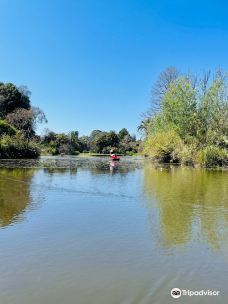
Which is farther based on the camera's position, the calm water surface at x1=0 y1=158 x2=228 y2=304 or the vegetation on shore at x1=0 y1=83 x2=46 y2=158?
the vegetation on shore at x1=0 y1=83 x2=46 y2=158

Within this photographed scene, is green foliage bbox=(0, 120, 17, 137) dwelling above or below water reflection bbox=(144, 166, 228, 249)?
above

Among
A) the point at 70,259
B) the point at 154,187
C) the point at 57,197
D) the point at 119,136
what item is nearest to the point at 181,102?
the point at 154,187

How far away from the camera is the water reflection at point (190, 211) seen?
392 inches

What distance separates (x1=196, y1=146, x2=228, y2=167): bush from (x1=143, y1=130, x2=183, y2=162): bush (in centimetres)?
565

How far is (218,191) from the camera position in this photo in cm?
1922

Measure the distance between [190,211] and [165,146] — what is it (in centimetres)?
3555

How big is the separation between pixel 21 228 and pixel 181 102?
35.5 m

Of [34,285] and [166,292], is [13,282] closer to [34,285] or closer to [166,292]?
[34,285]

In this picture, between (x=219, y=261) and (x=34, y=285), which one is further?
(x=219, y=261)

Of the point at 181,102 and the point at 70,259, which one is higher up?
the point at 181,102

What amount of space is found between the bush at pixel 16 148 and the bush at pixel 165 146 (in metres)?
19.2

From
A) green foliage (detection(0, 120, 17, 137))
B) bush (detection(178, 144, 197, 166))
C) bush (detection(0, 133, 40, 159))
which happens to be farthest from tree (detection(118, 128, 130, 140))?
bush (detection(178, 144, 197, 166))

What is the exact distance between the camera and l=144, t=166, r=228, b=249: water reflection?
997 centimetres

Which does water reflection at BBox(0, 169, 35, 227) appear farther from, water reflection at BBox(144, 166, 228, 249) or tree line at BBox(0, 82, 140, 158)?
tree line at BBox(0, 82, 140, 158)
